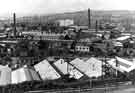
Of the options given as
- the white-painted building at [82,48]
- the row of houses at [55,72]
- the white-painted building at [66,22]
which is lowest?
the row of houses at [55,72]

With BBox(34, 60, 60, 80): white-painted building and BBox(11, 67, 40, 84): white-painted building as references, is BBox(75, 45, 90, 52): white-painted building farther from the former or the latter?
BBox(11, 67, 40, 84): white-painted building

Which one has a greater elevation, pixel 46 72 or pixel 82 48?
pixel 82 48


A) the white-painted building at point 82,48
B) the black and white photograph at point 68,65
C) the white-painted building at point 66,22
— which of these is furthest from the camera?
the white-painted building at point 66,22

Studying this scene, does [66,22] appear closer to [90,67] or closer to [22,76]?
[90,67]

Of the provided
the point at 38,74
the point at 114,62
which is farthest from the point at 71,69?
the point at 114,62

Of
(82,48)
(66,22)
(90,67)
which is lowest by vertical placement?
(90,67)

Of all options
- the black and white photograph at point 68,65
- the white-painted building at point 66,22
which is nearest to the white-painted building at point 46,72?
the black and white photograph at point 68,65

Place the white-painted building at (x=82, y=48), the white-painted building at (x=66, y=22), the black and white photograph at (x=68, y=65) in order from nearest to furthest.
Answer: the black and white photograph at (x=68, y=65) < the white-painted building at (x=82, y=48) < the white-painted building at (x=66, y=22)

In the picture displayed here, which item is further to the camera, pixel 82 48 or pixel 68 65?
pixel 82 48

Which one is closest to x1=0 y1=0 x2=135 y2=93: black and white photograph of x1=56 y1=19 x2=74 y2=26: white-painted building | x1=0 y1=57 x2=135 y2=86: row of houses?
x1=0 y1=57 x2=135 y2=86: row of houses

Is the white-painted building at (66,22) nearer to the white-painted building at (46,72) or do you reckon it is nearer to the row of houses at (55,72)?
the row of houses at (55,72)

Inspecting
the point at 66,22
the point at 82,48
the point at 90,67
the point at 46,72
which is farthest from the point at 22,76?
the point at 66,22

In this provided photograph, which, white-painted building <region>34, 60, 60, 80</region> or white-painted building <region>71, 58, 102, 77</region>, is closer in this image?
white-painted building <region>34, 60, 60, 80</region>
